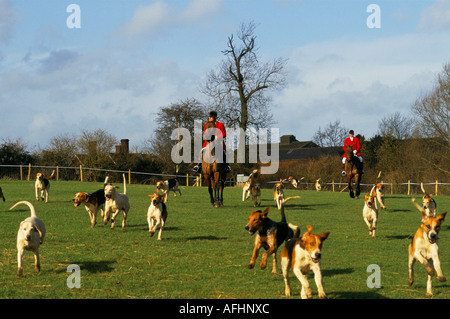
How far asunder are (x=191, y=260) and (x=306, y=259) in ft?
11.2

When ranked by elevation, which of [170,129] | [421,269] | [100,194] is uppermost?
[170,129]

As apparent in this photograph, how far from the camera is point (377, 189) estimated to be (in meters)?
19.4

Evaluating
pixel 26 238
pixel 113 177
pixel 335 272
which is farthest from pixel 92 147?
pixel 335 272

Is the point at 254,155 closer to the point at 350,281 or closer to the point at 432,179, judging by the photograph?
the point at 432,179

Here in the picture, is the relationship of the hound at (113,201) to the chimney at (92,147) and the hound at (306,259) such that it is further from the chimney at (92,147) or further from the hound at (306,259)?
the chimney at (92,147)

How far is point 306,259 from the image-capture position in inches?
240

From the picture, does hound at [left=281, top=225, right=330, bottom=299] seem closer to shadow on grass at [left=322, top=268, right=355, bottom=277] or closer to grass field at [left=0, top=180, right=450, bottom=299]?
grass field at [left=0, top=180, right=450, bottom=299]

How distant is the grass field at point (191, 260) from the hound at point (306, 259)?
429 millimetres

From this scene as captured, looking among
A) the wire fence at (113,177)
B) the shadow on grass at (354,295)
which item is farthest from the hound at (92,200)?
the wire fence at (113,177)

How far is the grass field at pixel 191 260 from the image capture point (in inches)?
271

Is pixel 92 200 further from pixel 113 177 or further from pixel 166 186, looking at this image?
pixel 113 177

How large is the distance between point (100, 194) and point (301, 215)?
22.0 ft
